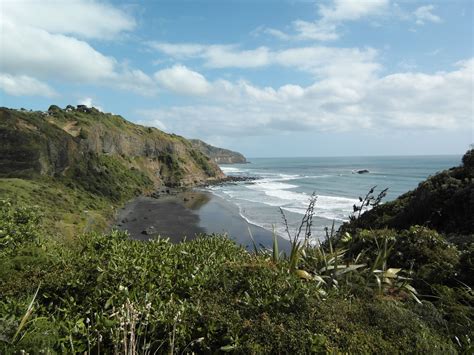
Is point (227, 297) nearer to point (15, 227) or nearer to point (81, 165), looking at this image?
point (15, 227)

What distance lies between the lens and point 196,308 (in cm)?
394

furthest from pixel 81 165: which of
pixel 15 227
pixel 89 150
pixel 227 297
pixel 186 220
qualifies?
pixel 227 297

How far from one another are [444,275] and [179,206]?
173 ft

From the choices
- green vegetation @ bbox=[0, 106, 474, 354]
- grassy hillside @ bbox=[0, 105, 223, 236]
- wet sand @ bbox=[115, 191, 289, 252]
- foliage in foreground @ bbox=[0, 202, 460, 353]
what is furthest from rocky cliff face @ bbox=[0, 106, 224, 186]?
foliage in foreground @ bbox=[0, 202, 460, 353]

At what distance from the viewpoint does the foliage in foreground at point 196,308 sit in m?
3.46

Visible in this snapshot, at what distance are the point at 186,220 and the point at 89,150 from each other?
122 feet

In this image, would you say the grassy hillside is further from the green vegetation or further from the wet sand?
the green vegetation

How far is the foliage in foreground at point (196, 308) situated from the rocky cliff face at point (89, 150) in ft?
172

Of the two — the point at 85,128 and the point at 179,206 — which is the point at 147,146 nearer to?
the point at 85,128

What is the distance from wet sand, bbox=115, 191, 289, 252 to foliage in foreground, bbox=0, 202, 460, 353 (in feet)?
76.3

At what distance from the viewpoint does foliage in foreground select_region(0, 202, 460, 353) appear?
3.46 m

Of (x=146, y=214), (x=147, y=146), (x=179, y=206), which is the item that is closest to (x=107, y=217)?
(x=146, y=214)

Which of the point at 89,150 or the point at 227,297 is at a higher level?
the point at 89,150

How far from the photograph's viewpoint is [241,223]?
4047 cm
